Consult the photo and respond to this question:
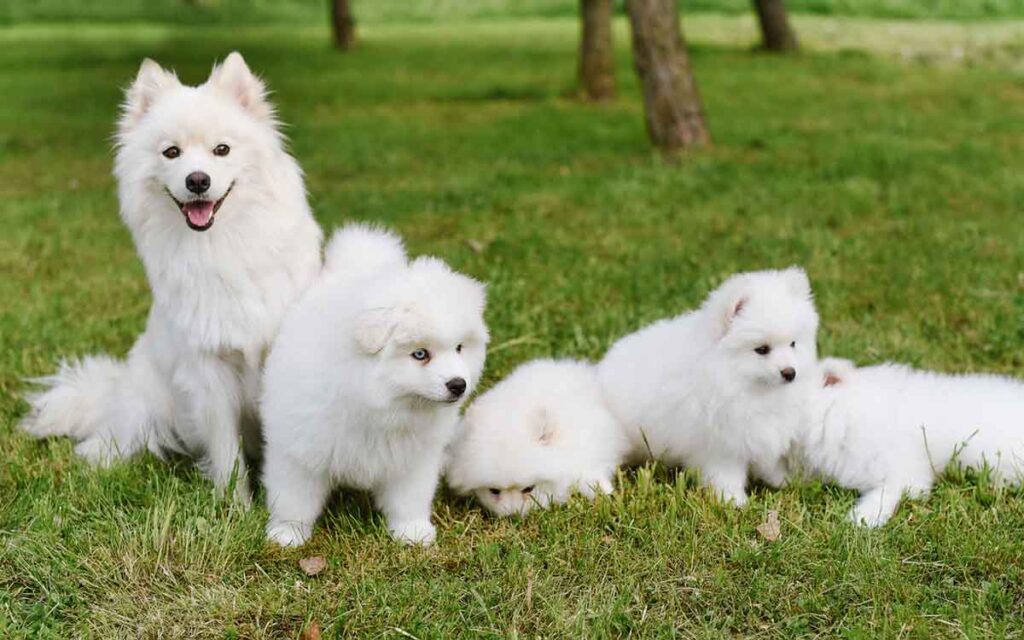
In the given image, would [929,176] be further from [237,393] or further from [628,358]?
[237,393]

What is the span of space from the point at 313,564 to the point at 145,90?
1.85 metres

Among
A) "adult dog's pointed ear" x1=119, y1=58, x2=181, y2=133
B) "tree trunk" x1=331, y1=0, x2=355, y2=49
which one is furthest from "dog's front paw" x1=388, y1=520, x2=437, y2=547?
"tree trunk" x1=331, y1=0, x2=355, y2=49

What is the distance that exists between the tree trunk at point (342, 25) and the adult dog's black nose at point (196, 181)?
19.4 meters

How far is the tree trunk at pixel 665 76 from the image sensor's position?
929 centimetres

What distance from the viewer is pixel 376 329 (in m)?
3.15

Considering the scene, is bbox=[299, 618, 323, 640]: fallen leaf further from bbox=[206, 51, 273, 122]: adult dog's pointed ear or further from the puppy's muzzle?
bbox=[206, 51, 273, 122]: adult dog's pointed ear

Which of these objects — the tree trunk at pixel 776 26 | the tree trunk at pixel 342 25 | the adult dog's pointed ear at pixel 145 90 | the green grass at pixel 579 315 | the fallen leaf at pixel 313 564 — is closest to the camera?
the green grass at pixel 579 315

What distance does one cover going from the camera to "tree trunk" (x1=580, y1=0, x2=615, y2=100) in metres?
13.0

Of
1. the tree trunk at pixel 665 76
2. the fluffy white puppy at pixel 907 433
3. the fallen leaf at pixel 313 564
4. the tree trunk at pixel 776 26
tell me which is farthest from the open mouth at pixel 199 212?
the tree trunk at pixel 776 26

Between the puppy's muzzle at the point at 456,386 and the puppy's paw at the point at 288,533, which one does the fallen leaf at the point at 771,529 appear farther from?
the puppy's paw at the point at 288,533

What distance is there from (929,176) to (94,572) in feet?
25.6

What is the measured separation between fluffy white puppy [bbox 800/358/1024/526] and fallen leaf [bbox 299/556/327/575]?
75.6 inches

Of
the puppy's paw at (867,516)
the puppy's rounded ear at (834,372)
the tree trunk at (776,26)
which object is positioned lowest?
the tree trunk at (776,26)

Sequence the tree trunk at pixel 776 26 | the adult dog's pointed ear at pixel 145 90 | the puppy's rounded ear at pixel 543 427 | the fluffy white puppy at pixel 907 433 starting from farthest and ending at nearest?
the tree trunk at pixel 776 26 < the puppy's rounded ear at pixel 543 427 < the fluffy white puppy at pixel 907 433 < the adult dog's pointed ear at pixel 145 90
